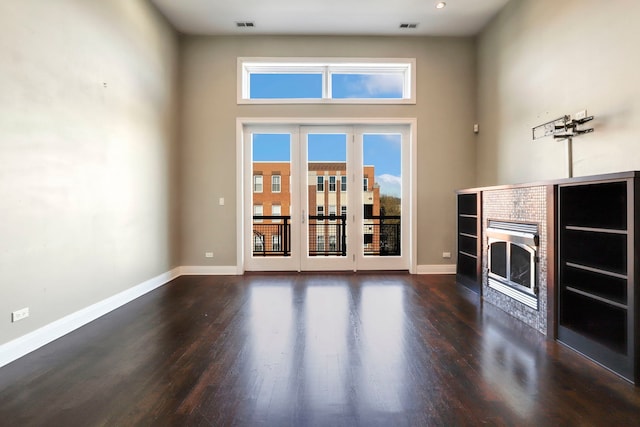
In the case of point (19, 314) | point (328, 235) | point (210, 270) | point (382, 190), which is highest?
point (382, 190)

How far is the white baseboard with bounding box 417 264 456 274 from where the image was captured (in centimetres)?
528

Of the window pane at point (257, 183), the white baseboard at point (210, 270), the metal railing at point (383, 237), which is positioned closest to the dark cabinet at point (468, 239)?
the metal railing at point (383, 237)

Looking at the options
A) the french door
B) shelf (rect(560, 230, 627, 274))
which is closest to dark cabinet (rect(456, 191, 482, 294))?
the french door

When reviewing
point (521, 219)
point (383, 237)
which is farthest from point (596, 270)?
point (383, 237)

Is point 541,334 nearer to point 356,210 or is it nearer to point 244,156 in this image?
point 356,210

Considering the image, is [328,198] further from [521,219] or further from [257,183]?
[521,219]

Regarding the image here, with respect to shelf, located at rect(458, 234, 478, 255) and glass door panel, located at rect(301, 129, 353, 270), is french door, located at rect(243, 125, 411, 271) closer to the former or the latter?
glass door panel, located at rect(301, 129, 353, 270)

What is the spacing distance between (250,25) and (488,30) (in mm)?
3535

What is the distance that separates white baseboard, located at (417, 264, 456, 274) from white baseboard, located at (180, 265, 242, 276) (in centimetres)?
292

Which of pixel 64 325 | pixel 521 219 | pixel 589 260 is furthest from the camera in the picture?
pixel 521 219

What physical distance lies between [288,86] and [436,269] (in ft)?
12.4

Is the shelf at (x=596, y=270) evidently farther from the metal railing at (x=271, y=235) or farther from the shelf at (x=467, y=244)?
the metal railing at (x=271, y=235)

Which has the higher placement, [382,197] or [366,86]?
[366,86]

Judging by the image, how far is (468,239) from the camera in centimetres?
446
